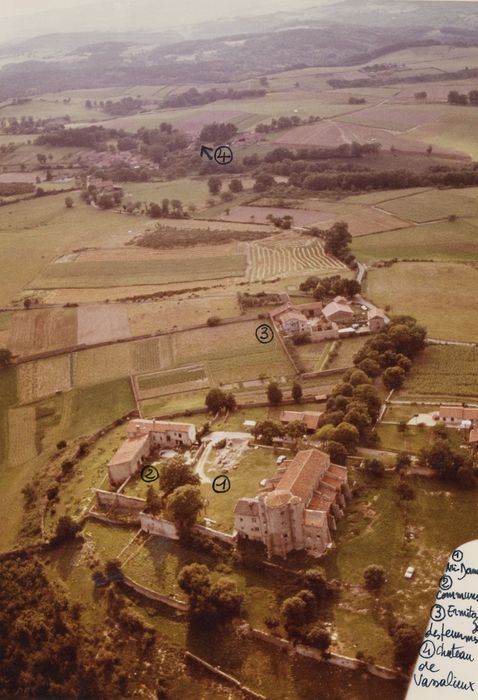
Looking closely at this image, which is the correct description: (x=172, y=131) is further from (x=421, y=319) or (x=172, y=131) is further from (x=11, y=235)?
(x=421, y=319)

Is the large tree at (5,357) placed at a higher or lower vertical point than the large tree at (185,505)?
higher

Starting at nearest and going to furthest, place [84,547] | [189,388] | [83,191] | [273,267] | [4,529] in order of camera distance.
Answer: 1. [84,547]
2. [4,529]
3. [189,388]
4. [273,267]
5. [83,191]

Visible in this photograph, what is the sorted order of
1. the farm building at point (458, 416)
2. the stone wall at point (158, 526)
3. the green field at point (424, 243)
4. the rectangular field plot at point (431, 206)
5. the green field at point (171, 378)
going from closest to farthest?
the stone wall at point (158, 526), the farm building at point (458, 416), the green field at point (171, 378), the green field at point (424, 243), the rectangular field plot at point (431, 206)

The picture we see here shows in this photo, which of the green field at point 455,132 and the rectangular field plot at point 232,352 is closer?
the rectangular field plot at point 232,352

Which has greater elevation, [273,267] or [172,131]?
[172,131]

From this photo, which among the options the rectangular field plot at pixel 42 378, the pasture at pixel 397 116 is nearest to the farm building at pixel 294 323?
the rectangular field plot at pixel 42 378

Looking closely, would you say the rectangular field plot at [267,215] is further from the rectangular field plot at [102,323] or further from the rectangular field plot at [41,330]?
the rectangular field plot at [41,330]

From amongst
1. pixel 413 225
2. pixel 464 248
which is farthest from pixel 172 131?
pixel 464 248
